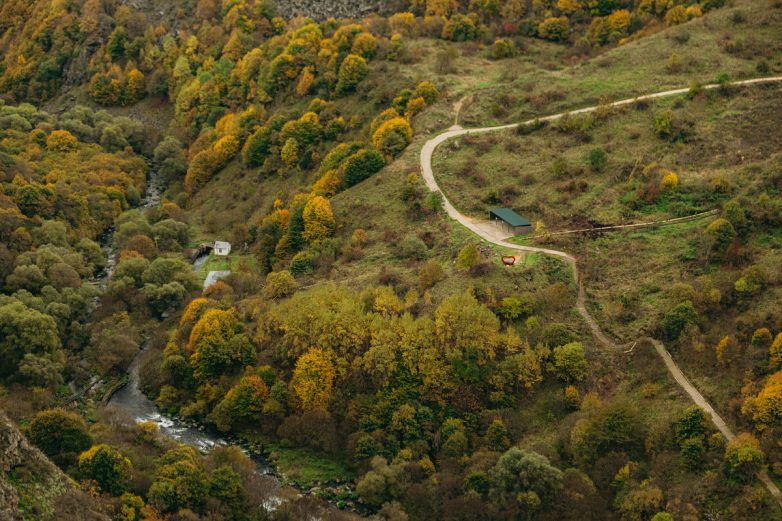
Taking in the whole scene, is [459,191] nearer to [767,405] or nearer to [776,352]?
[776,352]

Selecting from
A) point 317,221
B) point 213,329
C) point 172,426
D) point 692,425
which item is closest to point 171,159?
point 317,221

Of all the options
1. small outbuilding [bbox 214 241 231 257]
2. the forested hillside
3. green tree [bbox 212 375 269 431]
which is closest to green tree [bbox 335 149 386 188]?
the forested hillside

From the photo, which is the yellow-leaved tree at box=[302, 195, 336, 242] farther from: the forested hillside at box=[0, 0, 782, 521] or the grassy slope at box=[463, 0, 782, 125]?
the grassy slope at box=[463, 0, 782, 125]

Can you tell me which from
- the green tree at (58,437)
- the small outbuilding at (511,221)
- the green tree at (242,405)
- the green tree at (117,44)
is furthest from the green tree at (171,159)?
the green tree at (58,437)

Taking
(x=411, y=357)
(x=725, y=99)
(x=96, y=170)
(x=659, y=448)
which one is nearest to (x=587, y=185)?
(x=725, y=99)

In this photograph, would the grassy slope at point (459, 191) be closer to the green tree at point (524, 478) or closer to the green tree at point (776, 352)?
the green tree at point (524, 478)
